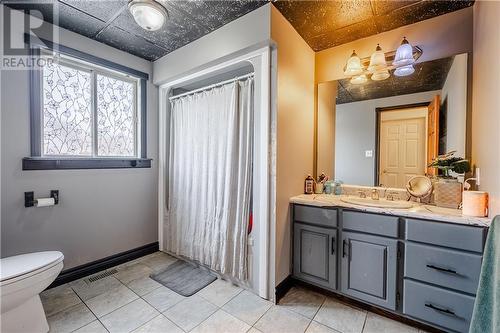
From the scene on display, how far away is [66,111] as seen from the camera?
6.74 feet

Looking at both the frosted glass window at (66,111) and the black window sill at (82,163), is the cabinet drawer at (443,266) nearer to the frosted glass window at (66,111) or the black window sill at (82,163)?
the black window sill at (82,163)

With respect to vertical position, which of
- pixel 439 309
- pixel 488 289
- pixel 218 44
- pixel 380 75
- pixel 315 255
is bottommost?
pixel 439 309

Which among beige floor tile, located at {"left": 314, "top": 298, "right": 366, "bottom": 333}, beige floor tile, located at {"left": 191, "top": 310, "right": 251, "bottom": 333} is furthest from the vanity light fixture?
beige floor tile, located at {"left": 191, "top": 310, "right": 251, "bottom": 333}

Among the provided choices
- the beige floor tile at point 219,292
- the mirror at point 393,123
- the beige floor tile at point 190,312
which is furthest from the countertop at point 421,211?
the beige floor tile at point 190,312

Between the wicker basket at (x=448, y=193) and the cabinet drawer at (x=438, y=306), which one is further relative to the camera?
the wicker basket at (x=448, y=193)

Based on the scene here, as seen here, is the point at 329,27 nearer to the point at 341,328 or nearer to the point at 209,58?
the point at 209,58

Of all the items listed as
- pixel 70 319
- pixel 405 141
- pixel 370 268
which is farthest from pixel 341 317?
pixel 70 319

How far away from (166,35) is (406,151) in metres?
2.47

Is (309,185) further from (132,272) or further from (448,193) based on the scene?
(132,272)

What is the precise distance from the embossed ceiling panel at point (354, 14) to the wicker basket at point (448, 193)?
1.32 meters

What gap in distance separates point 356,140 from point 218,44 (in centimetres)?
162

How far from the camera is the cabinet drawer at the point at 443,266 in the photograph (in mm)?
1314

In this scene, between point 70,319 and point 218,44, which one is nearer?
point 70,319

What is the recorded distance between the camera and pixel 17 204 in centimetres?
178
